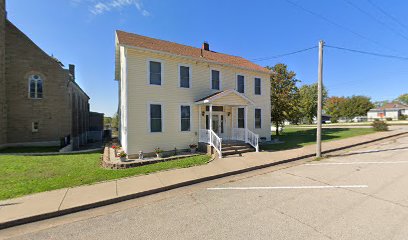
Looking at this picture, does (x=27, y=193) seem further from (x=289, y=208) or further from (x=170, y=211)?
(x=289, y=208)

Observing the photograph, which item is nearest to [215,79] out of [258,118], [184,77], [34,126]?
[184,77]

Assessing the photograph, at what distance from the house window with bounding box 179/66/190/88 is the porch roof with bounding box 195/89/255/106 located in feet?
4.70

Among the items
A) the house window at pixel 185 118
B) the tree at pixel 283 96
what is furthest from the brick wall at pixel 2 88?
the tree at pixel 283 96

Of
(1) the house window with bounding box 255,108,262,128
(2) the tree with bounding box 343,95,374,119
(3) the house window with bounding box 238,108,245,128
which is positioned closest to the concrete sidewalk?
(3) the house window with bounding box 238,108,245,128

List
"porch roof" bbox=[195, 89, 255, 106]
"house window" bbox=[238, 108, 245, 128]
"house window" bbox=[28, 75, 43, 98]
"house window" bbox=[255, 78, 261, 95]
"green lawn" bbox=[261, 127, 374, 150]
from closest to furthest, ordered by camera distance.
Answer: "porch roof" bbox=[195, 89, 255, 106]
"green lawn" bbox=[261, 127, 374, 150]
"house window" bbox=[238, 108, 245, 128]
"house window" bbox=[255, 78, 261, 95]
"house window" bbox=[28, 75, 43, 98]

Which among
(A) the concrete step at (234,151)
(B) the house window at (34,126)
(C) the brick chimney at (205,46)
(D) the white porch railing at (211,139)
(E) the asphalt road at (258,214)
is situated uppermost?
(C) the brick chimney at (205,46)

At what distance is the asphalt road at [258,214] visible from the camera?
3.96 meters

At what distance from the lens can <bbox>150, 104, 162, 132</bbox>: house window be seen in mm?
12633

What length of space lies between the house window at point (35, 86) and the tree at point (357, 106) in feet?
254

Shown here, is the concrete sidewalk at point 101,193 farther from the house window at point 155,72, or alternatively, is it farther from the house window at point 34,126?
the house window at point 34,126

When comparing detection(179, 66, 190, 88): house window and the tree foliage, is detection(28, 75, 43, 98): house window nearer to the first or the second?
detection(179, 66, 190, 88): house window

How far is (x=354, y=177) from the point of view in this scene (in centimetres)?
730

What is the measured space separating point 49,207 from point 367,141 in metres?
20.2

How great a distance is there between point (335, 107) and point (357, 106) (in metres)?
6.73
